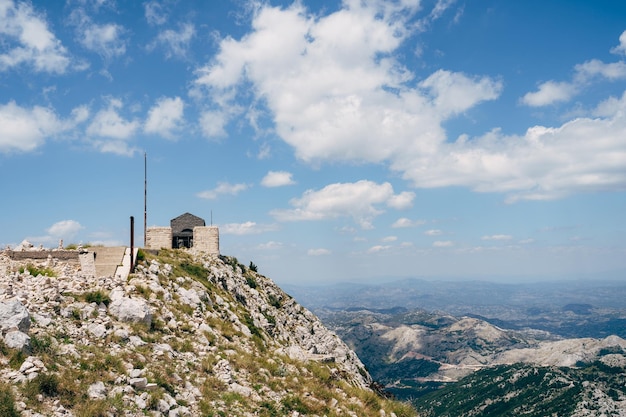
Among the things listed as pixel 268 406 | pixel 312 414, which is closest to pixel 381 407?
pixel 312 414

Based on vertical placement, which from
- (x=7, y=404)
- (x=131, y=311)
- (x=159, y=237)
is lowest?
(x=7, y=404)

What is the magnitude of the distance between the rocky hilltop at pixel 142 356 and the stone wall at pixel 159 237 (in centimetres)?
1669

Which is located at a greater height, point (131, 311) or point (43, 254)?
point (43, 254)

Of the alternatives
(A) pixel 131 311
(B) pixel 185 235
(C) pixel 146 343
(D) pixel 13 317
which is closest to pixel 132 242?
(A) pixel 131 311

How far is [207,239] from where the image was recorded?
5159cm

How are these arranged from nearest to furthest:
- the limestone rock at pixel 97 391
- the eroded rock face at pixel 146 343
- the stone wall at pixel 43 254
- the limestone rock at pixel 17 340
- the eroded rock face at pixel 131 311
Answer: the limestone rock at pixel 97 391
the limestone rock at pixel 17 340
the eroded rock face at pixel 146 343
the eroded rock face at pixel 131 311
the stone wall at pixel 43 254

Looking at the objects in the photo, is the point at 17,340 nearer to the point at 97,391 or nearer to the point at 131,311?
the point at 97,391

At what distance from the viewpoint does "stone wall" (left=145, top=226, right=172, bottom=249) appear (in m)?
53.2

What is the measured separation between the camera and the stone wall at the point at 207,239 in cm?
5134

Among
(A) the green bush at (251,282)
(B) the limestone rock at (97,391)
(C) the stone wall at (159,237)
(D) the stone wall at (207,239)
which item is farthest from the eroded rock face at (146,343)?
(C) the stone wall at (159,237)

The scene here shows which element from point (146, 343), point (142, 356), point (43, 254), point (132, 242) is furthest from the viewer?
point (132, 242)

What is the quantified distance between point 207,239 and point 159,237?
285 inches

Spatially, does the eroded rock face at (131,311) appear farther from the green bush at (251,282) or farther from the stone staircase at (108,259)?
the green bush at (251,282)

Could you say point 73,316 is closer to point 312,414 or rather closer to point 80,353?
point 80,353
